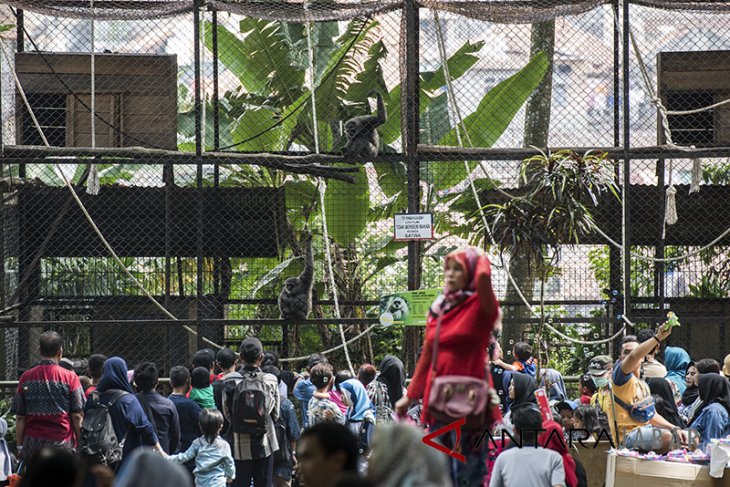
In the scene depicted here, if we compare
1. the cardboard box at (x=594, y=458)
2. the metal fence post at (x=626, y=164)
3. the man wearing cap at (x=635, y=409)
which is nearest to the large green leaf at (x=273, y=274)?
the metal fence post at (x=626, y=164)

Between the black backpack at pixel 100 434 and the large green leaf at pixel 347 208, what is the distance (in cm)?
534

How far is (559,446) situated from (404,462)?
3.54 metres

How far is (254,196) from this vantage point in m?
13.4

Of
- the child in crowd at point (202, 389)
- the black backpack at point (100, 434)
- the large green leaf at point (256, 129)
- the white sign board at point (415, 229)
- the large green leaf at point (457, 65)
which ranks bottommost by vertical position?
the black backpack at point (100, 434)

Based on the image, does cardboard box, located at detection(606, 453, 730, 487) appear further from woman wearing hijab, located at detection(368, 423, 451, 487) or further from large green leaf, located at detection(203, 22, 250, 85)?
large green leaf, located at detection(203, 22, 250, 85)

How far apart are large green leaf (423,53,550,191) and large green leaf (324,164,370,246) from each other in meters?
0.86

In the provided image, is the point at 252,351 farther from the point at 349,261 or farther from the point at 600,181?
the point at 349,261

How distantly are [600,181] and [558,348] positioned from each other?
4603 millimetres

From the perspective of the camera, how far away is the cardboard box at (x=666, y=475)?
315 inches

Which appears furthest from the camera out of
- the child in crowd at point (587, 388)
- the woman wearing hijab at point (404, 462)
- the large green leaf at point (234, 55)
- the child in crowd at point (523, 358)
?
the large green leaf at point (234, 55)

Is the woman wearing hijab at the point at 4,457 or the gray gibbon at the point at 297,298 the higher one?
the gray gibbon at the point at 297,298

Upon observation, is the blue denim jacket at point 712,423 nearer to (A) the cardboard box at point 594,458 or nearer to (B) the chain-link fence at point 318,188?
(A) the cardboard box at point 594,458

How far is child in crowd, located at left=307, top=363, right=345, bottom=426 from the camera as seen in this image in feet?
32.0

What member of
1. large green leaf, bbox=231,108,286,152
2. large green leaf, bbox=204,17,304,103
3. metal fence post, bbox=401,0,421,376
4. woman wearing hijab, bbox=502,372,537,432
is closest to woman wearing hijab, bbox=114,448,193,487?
woman wearing hijab, bbox=502,372,537,432
